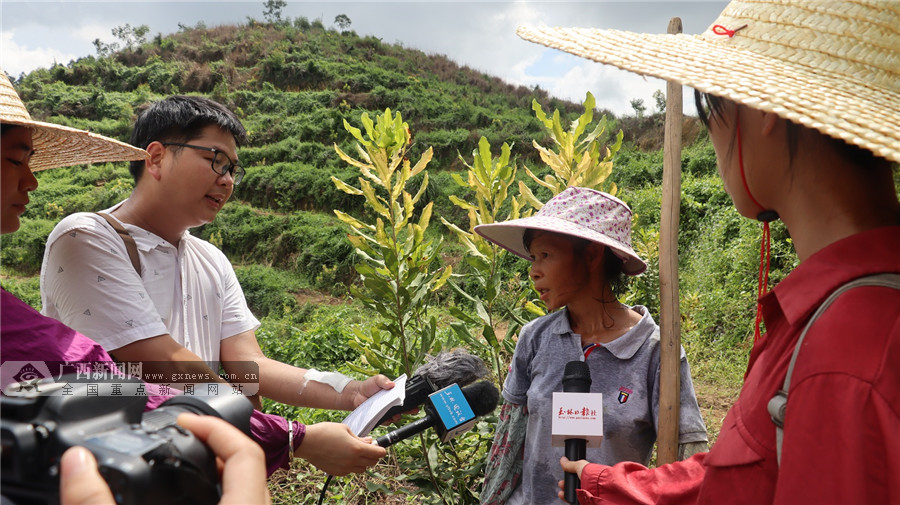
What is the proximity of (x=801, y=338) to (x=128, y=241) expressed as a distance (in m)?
1.70

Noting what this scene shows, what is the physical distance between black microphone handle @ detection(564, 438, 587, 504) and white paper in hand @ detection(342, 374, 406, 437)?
1.46 ft

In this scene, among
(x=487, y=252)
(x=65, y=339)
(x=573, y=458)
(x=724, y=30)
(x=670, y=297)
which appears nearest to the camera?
(x=724, y=30)

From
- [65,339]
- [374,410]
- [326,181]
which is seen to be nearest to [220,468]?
[65,339]

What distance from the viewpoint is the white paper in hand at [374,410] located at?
5.32 feet

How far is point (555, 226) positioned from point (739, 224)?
5496 mm

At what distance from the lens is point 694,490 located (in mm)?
1131

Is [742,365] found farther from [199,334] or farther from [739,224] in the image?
[199,334]

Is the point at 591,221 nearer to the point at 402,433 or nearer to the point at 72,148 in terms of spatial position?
the point at 402,433

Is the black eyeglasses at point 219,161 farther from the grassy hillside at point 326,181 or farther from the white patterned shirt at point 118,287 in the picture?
the grassy hillside at point 326,181

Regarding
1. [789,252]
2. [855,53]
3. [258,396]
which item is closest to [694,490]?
[855,53]

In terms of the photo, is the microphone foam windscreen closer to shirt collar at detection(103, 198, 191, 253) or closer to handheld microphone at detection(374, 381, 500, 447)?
handheld microphone at detection(374, 381, 500, 447)

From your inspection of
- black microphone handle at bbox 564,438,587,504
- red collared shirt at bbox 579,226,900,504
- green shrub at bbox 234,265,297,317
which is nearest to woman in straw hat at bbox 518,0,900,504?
red collared shirt at bbox 579,226,900,504

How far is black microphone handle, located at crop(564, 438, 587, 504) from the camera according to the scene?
4.60ft

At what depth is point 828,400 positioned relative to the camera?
0.68m
